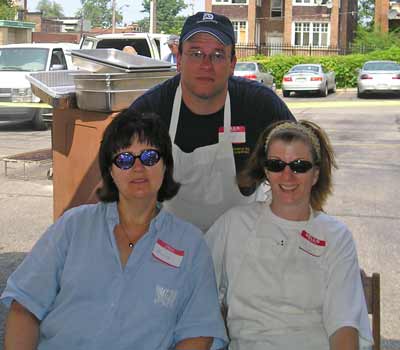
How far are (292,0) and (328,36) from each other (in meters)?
3.29

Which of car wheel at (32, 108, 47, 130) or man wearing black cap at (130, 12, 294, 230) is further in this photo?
car wheel at (32, 108, 47, 130)

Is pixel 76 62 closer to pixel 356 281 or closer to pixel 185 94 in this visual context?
pixel 185 94

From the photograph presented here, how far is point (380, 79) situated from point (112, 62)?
20.5 metres

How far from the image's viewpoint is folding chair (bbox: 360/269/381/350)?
109 inches

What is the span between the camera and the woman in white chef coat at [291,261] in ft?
8.25

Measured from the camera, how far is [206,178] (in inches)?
121

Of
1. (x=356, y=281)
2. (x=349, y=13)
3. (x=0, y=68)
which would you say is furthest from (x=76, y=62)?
(x=349, y=13)

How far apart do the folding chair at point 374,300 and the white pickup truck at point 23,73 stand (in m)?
11.6

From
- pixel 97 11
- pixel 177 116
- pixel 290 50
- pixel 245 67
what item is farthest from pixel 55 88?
pixel 97 11

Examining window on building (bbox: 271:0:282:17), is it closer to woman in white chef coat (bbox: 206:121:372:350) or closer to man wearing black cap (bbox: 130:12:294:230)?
man wearing black cap (bbox: 130:12:294:230)

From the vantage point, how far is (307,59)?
3253 cm

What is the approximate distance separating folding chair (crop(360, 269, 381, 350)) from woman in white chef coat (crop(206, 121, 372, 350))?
0.82 feet

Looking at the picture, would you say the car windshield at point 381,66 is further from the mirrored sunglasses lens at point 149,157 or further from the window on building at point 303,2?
the mirrored sunglasses lens at point 149,157

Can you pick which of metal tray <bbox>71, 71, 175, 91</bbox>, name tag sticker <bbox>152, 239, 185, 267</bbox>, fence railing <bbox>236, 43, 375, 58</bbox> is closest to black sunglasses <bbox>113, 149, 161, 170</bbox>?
name tag sticker <bbox>152, 239, 185, 267</bbox>
